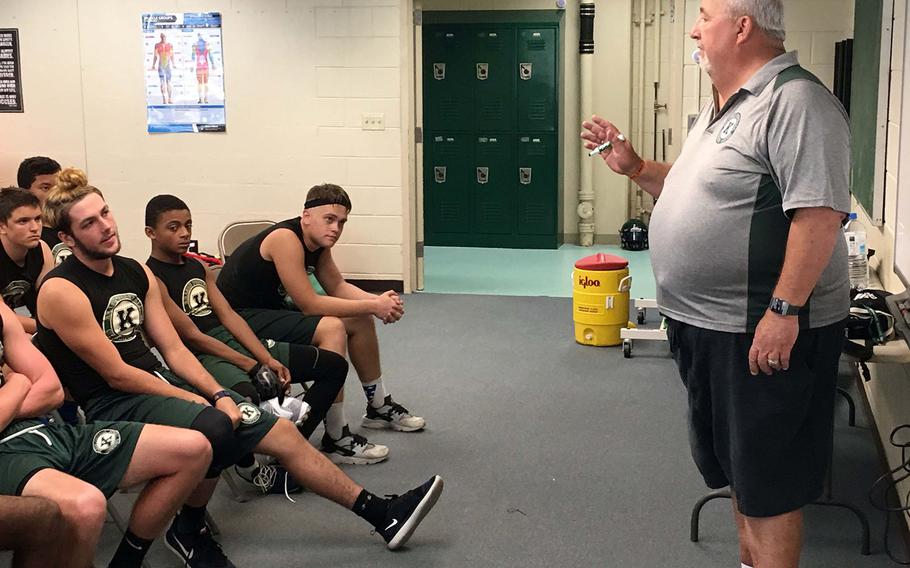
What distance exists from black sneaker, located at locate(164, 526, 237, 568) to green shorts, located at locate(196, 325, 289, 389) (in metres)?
0.56

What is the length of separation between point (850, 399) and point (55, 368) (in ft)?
10.1

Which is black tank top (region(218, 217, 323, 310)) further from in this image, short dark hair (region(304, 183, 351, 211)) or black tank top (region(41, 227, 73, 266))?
black tank top (region(41, 227, 73, 266))

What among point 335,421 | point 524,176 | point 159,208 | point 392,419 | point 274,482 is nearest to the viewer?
point 159,208

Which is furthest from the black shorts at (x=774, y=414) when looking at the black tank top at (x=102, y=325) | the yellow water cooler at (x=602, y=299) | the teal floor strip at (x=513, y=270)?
the teal floor strip at (x=513, y=270)

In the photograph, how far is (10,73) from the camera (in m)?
7.71

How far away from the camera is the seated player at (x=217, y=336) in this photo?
3572 millimetres

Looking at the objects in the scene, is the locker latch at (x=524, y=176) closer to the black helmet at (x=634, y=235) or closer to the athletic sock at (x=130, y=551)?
the black helmet at (x=634, y=235)

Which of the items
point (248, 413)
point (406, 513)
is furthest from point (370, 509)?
point (248, 413)

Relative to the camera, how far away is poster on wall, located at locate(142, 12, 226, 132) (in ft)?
24.3

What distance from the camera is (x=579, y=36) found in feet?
30.0

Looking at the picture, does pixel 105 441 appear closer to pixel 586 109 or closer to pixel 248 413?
pixel 248 413

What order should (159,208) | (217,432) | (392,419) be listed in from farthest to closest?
(392,419)
(159,208)
(217,432)

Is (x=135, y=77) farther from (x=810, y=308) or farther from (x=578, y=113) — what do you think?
(x=810, y=308)

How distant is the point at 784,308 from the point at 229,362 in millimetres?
2069
